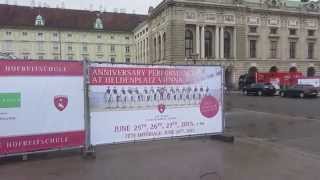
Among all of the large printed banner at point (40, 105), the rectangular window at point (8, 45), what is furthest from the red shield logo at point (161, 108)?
the rectangular window at point (8, 45)

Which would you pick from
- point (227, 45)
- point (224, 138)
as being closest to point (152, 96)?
point (224, 138)

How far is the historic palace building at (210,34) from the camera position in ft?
288

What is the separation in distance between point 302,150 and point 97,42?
116 m

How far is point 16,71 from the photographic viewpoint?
32.2 ft

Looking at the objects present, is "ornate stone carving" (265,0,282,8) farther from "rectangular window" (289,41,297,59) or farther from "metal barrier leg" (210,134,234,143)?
"metal barrier leg" (210,134,234,143)

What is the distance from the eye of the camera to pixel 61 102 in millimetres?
10430

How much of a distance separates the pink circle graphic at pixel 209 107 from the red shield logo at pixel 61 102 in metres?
3.98

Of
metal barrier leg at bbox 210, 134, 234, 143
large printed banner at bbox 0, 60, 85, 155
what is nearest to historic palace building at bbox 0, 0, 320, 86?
metal barrier leg at bbox 210, 134, 234, 143

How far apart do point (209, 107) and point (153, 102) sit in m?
1.94

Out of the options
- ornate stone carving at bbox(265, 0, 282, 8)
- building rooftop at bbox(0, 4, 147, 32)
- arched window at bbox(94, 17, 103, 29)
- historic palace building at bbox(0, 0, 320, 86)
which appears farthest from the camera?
arched window at bbox(94, 17, 103, 29)

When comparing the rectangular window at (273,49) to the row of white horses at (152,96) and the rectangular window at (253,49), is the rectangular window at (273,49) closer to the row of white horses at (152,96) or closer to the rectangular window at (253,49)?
the rectangular window at (253,49)

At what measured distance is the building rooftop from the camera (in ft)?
389

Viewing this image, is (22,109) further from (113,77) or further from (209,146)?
(209,146)

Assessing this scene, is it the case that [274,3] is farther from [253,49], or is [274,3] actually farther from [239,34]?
[239,34]
